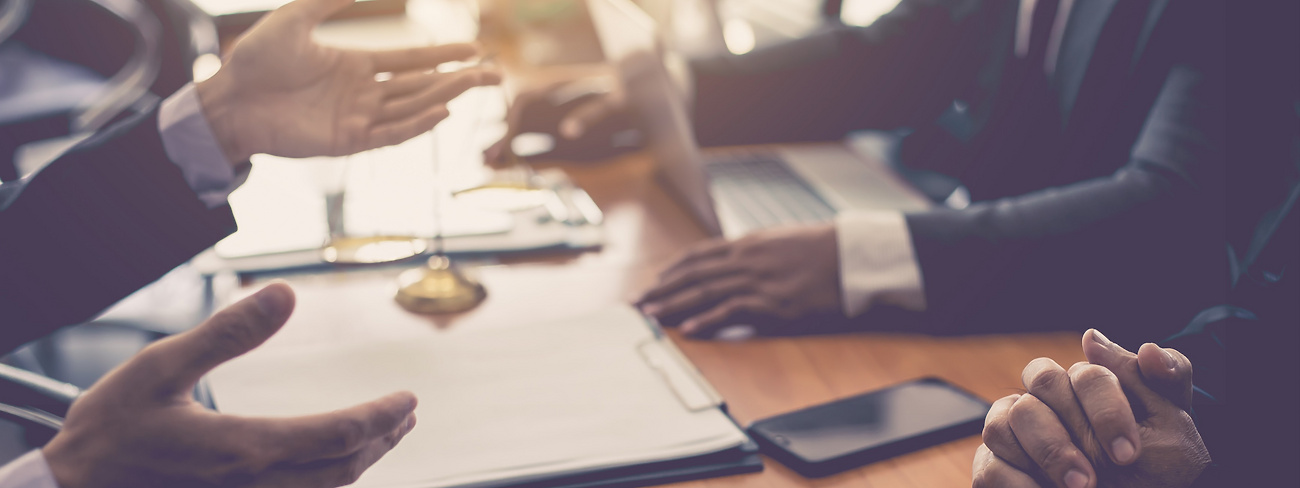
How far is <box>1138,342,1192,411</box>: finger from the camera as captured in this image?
0.49 metres

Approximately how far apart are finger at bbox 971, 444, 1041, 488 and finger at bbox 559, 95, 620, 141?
937mm

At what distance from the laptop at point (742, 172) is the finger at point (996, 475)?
48 centimetres

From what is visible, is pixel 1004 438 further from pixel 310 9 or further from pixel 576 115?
pixel 576 115

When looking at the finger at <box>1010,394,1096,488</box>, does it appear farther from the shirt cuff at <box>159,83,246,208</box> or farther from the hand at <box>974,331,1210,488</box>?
the shirt cuff at <box>159,83,246,208</box>

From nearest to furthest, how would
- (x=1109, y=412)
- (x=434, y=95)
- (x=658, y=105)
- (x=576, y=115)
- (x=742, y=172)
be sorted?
(x=1109, y=412) → (x=434, y=95) → (x=658, y=105) → (x=742, y=172) → (x=576, y=115)

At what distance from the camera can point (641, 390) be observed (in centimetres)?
69

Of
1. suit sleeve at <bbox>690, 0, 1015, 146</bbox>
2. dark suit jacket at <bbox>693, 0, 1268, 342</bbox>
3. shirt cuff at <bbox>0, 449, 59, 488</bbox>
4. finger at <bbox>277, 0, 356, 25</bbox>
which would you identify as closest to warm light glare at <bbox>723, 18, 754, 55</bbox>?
suit sleeve at <bbox>690, 0, 1015, 146</bbox>

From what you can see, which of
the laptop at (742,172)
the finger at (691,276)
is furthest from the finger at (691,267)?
the laptop at (742,172)

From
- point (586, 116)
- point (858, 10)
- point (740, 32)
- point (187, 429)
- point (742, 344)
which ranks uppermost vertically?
point (740, 32)

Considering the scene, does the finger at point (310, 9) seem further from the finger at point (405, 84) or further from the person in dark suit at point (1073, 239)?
the person in dark suit at point (1073, 239)

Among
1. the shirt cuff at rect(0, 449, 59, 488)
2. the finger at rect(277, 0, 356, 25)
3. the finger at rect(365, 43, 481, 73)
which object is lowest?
the shirt cuff at rect(0, 449, 59, 488)

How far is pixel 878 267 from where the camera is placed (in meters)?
0.84

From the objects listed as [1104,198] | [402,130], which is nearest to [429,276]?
[402,130]

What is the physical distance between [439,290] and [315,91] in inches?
9.5
